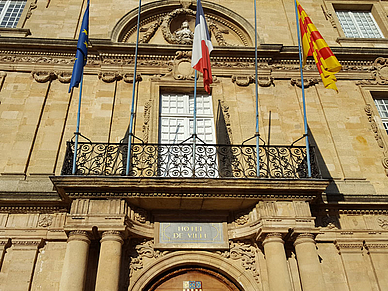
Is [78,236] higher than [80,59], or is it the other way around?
[80,59]

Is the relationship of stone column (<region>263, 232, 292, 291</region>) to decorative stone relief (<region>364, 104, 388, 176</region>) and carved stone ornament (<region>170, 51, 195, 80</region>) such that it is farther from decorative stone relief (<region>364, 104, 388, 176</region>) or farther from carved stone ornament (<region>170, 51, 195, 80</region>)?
carved stone ornament (<region>170, 51, 195, 80</region>)

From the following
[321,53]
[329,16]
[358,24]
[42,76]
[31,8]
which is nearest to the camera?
[321,53]

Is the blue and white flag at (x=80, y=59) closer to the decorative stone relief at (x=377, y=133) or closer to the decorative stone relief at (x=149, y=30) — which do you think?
the decorative stone relief at (x=149, y=30)

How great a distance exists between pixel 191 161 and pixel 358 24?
7.29m

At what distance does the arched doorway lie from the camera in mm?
6355

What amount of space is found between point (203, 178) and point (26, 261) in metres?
3.24

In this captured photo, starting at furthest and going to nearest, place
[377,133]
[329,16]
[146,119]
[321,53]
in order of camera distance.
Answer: [329,16] → [377,133] → [146,119] → [321,53]

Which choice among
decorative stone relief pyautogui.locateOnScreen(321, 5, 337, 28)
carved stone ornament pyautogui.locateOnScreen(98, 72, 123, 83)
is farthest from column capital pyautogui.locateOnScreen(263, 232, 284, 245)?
decorative stone relief pyautogui.locateOnScreen(321, 5, 337, 28)

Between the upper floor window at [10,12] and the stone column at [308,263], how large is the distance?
8.84 metres

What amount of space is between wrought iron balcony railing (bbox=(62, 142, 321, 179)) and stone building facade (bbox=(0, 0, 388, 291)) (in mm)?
51

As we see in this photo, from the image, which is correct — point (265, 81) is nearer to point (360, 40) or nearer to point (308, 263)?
point (360, 40)

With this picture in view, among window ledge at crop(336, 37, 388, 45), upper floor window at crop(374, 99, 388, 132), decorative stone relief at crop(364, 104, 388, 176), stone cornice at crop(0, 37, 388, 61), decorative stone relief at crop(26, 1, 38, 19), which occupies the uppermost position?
decorative stone relief at crop(26, 1, 38, 19)

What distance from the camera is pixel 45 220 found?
6.67 meters

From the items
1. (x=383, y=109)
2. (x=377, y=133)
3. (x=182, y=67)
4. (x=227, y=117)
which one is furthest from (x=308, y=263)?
(x=182, y=67)
